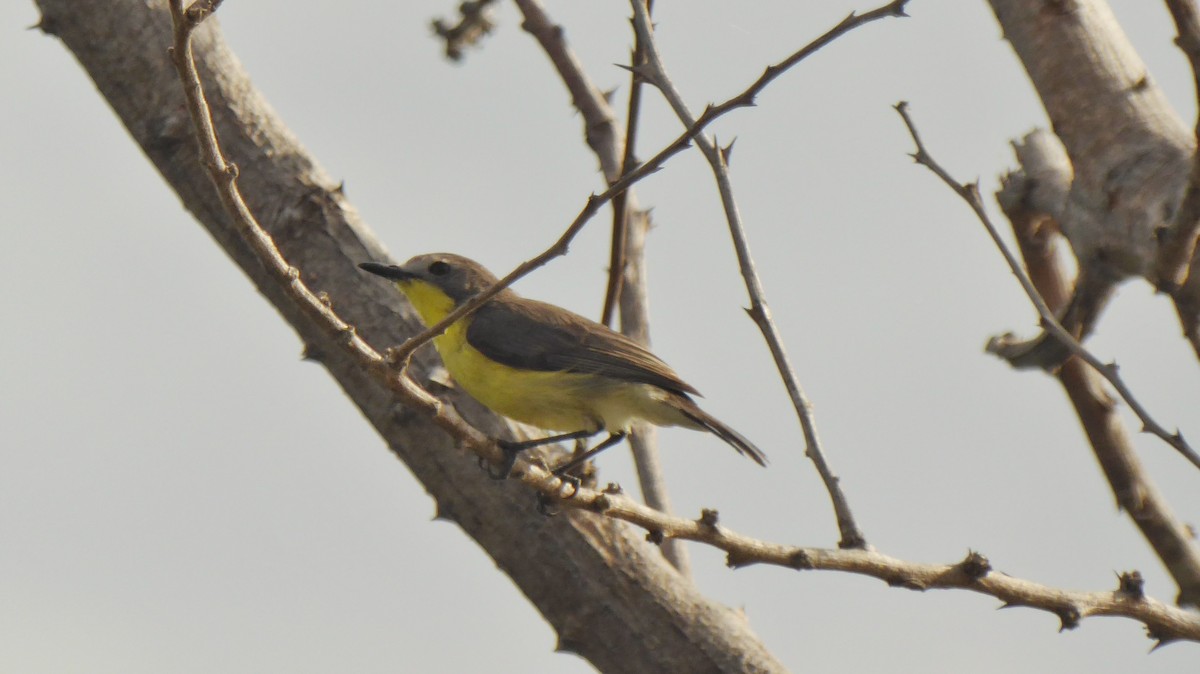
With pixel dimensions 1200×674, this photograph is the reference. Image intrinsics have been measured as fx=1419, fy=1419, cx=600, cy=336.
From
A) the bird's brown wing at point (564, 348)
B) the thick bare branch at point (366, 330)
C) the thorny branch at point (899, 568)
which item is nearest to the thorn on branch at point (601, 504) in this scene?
the thorny branch at point (899, 568)

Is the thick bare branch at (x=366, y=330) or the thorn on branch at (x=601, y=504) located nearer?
the thorn on branch at (x=601, y=504)

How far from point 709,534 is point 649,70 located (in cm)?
166

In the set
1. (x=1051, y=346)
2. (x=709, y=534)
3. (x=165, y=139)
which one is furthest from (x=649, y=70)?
(x=165, y=139)

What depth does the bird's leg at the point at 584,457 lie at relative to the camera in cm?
614

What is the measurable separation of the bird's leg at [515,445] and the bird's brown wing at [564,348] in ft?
1.16

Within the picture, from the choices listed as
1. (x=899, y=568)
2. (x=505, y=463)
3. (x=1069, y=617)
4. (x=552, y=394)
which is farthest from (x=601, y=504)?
(x=552, y=394)

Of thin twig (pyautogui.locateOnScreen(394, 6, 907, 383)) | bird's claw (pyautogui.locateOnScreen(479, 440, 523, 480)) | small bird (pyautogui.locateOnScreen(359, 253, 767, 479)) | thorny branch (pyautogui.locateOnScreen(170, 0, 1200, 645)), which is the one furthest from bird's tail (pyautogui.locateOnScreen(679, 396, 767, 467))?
thin twig (pyautogui.locateOnScreen(394, 6, 907, 383))

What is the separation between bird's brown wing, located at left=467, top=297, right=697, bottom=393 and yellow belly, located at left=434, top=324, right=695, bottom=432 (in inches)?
2.2

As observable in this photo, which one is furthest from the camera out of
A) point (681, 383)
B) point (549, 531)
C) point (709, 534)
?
point (681, 383)

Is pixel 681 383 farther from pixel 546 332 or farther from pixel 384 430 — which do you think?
pixel 384 430

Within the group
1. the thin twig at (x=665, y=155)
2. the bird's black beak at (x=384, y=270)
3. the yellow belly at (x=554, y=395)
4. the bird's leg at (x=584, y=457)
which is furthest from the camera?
the yellow belly at (x=554, y=395)

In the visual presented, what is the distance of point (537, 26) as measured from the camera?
7434mm

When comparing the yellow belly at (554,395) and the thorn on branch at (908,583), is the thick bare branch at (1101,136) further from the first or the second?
the yellow belly at (554,395)

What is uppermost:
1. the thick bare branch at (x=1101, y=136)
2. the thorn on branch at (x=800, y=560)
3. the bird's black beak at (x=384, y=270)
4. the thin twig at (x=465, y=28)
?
the thin twig at (x=465, y=28)
